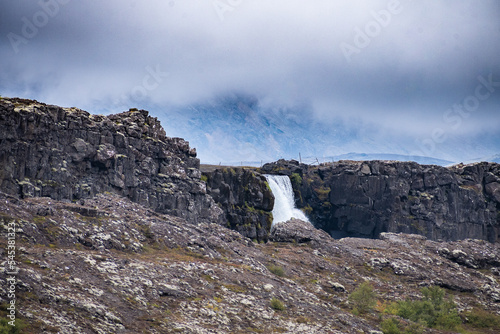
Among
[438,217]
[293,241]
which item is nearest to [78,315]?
[293,241]

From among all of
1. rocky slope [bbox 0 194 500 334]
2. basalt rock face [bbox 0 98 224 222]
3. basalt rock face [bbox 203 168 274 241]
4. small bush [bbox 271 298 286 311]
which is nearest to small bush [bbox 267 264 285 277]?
rocky slope [bbox 0 194 500 334]

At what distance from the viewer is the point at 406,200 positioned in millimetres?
166125

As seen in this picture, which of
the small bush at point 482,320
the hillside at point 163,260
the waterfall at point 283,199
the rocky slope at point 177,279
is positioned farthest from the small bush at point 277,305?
the waterfall at point 283,199

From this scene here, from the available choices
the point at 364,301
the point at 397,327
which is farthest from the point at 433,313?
the point at 397,327

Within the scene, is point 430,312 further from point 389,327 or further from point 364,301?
point 389,327

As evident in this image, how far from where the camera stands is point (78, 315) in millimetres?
25547

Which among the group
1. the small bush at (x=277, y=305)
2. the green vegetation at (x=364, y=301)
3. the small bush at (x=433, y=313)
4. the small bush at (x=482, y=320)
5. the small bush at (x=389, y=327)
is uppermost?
the small bush at (x=277, y=305)

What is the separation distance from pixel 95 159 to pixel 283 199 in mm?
88462

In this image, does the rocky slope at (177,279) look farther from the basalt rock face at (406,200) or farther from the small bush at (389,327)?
the basalt rock face at (406,200)

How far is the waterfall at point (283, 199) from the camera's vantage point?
149750 mm

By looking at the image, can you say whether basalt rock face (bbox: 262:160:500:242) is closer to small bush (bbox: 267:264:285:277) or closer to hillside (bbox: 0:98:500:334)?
hillside (bbox: 0:98:500:334)

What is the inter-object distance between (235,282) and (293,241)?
40.1 meters

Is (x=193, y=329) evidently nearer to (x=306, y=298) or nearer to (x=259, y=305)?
(x=259, y=305)

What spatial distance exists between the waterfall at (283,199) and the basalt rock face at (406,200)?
6.43 m
